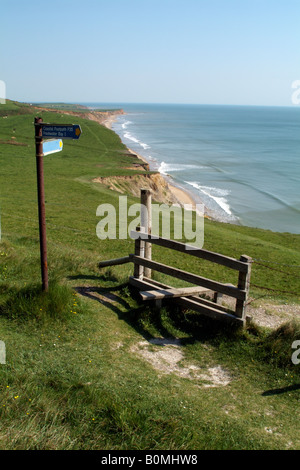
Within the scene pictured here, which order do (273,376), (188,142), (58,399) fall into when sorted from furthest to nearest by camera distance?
(188,142) → (273,376) → (58,399)

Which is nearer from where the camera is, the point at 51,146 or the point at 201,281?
the point at 51,146

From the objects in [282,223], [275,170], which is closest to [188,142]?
[275,170]

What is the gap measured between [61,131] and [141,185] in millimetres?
33402

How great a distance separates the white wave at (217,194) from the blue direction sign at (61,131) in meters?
33.4

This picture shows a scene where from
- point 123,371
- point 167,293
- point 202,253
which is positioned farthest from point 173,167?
point 123,371

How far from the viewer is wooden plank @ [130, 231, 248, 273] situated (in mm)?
7660

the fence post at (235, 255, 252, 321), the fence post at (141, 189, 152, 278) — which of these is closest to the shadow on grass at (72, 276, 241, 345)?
the fence post at (235, 255, 252, 321)

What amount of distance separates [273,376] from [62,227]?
13.3 m

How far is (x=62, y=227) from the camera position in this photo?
1844cm

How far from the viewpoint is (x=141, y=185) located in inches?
1585

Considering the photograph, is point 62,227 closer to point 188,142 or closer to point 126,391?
point 126,391

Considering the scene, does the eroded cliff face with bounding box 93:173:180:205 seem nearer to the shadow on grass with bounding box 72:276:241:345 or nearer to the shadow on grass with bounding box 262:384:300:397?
the shadow on grass with bounding box 72:276:241:345

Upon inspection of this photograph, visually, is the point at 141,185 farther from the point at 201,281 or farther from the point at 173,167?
the point at 201,281

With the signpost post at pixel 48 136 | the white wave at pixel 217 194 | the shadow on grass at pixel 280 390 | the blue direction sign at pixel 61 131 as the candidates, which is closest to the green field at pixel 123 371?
the shadow on grass at pixel 280 390
